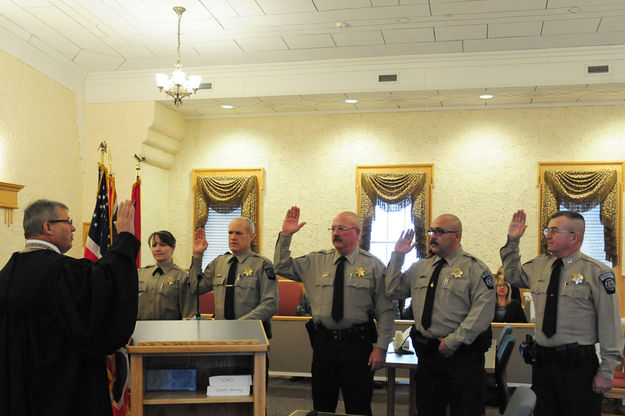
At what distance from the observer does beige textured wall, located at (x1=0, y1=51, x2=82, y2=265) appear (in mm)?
7578

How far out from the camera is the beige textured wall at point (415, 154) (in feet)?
30.9

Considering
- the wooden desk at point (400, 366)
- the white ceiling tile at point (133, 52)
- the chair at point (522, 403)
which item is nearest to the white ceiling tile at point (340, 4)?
the white ceiling tile at point (133, 52)

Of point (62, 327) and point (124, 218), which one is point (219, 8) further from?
point (62, 327)

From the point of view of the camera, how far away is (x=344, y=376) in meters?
4.14

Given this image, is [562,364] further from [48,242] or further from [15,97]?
[15,97]

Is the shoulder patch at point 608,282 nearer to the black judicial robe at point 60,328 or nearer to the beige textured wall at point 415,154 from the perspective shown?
the black judicial robe at point 60,328

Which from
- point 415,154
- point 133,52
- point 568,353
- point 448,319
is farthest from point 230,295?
point 415,154

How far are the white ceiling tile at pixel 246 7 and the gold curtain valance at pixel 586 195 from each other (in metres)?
5.05

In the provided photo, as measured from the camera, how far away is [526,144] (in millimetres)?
9484

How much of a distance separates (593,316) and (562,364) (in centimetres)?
36

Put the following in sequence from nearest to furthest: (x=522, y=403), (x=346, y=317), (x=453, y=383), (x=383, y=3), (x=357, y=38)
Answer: (x=522, y=403) < (x=453, y=383) < (x=346, y=317) < (x=383, y=3) < (x=357, y=38)

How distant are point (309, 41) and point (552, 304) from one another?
207 inches

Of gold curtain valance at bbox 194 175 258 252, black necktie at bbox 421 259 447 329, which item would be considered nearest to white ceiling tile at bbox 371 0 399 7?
black necktie at bbox 421 259 447 329

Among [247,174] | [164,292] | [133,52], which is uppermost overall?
[133,52]
